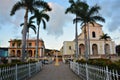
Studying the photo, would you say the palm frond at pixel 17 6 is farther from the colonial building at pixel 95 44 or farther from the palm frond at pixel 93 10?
the colonial building at pixel 95 44

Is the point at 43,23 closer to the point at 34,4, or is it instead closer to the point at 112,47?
the point at 34,4

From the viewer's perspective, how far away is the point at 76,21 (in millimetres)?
32500

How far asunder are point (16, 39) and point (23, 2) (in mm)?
50990

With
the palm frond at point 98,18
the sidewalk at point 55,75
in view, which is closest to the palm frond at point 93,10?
the palm frond at point 98,18

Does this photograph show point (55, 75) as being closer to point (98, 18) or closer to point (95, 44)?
point (98, 18)

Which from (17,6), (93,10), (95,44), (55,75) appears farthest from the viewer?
(95,44)

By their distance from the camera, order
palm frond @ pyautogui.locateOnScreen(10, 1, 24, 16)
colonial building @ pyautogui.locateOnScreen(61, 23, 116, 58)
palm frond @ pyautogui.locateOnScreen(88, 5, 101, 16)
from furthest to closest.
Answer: colonial building @ pyautogui.locateOnScreen(61, 23, 116, 58)
palm frond @ pyautogui.locateOnScreen(88, 5, 101, 16)
palm frond @ pyautogui.locateOnScreen(10, 1, 24, 16)

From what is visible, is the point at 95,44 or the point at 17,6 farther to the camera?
the point at 95,44

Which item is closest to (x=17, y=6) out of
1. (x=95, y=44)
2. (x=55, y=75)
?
(x=55, y=75)

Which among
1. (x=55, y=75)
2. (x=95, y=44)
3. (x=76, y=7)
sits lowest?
(x=55, y=75)

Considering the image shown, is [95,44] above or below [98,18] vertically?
below

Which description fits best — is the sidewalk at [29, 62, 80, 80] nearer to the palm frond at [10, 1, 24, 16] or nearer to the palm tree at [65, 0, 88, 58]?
the palm frond at [10, 1, 24, 16]

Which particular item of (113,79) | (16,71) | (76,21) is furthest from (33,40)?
(113,79)

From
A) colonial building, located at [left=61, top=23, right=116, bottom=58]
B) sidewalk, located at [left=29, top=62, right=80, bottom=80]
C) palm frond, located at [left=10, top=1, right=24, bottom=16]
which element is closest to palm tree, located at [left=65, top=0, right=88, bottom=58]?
palm frond, located at [left=10, top=1, right=24, bottom=16]
